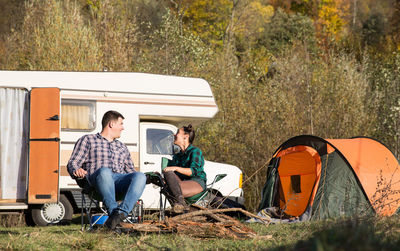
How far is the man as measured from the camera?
18.8ft

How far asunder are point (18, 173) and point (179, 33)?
11.4 metres

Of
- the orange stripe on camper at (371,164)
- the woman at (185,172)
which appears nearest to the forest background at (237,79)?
the orange stripe on camper at (371,164)

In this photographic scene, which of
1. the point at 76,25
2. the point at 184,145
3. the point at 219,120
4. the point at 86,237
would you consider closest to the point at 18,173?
the point at 184,145

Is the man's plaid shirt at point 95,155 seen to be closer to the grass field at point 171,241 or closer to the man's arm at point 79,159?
the man's arm at point 79,159

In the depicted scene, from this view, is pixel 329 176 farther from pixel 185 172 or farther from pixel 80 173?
pixel 80 173

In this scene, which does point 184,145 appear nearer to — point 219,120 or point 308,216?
point 308,216

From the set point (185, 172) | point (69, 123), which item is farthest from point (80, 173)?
point (69, 123)

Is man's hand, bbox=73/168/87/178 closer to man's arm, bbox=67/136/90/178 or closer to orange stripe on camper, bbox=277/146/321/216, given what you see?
man's arm, bbox=67/136/90/178

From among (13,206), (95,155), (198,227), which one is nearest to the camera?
(198,227)

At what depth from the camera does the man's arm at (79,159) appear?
19.6ft

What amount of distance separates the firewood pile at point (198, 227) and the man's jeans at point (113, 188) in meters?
0.30

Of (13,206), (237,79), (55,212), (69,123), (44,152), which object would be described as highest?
(237,79)

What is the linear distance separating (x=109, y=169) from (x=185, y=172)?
109 cm

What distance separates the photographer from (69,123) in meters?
9.57
